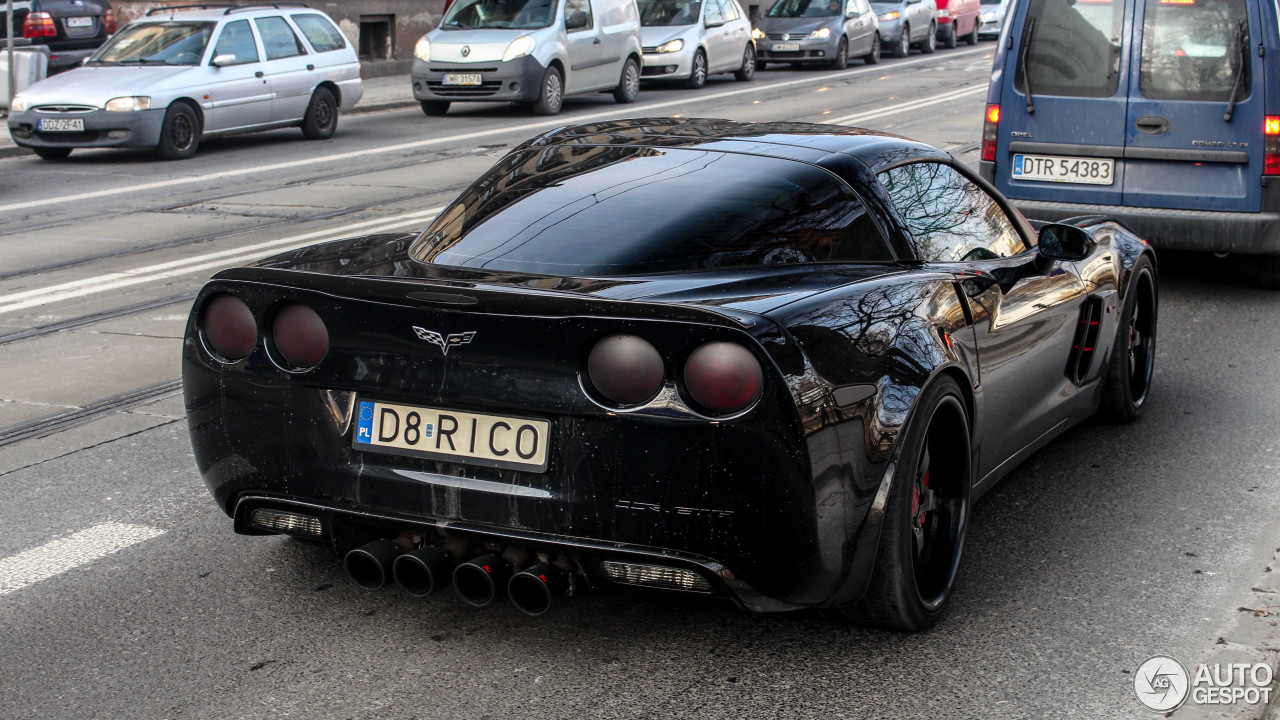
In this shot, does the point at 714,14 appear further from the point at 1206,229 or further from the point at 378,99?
the point at 1206,229

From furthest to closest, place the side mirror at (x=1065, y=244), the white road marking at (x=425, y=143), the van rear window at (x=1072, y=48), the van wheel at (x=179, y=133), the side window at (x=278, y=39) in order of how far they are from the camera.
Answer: the side window at (x=278, y=39) < the van wheel at (x=179, y=133) < the white road marking at (x=425, y=143) < the van rear window at (x=1072, y=48) < the side mirror at (x=1065, y=244)

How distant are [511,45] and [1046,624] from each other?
17.5m

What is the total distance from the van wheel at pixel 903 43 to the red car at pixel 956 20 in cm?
370

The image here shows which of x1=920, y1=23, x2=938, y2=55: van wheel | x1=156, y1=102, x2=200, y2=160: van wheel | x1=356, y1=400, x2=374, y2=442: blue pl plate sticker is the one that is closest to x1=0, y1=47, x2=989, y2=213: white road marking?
x1=156, y1=102, x2=200, y2=160: van wheel

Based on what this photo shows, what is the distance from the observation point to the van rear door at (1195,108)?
8.12 metres

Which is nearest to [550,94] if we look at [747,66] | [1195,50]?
[747,66]

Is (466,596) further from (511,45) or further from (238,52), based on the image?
(511,45)

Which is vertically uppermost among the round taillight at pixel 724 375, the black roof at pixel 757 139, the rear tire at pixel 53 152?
the black roof at pixel 757 139

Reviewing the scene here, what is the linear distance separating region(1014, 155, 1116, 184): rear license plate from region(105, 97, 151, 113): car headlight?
999 cm

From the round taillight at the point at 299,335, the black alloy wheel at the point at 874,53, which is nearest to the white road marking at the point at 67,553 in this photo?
the round taillight at the point at 299,335

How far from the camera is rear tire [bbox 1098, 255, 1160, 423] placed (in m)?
5.62

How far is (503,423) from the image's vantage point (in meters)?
3.43

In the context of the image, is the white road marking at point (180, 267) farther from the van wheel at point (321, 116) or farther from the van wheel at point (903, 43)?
the van wheel at point (903, 43)

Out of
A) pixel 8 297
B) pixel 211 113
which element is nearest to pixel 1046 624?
pixel 8 297
